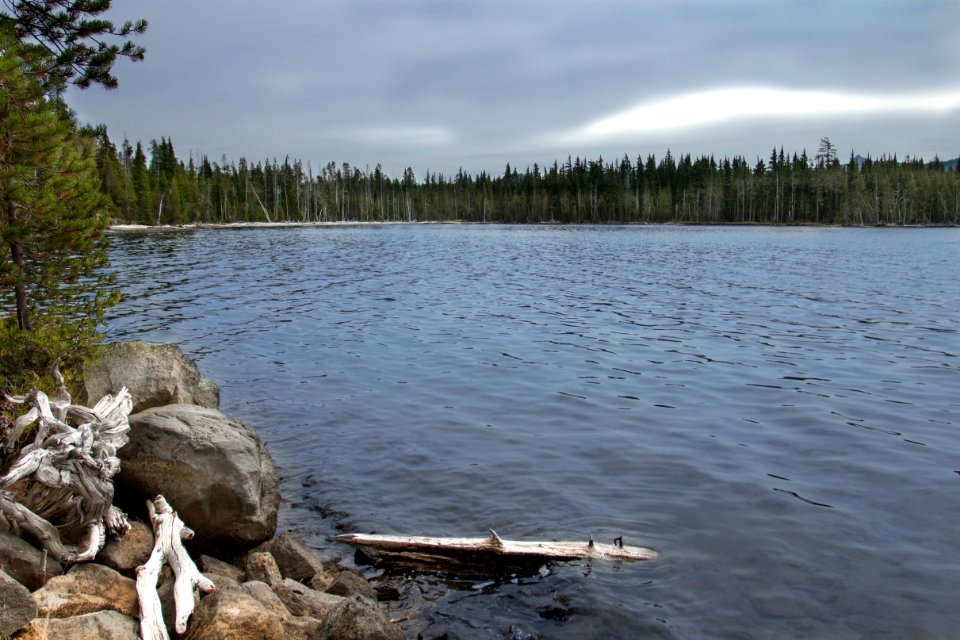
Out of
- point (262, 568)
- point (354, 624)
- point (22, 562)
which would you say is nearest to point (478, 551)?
point (262, 568)

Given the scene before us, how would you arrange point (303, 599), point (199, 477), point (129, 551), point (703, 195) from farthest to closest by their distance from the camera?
point (703, 195) → point (199, 477) → point (129, 551) → point (303, 599)

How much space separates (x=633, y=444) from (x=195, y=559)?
7557 millimetres

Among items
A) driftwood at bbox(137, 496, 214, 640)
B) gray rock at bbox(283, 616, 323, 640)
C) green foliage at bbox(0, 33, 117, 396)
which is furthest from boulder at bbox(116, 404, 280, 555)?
green foliage at bbox(0, 33, 117, 396)

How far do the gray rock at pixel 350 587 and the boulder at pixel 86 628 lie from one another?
2100mm

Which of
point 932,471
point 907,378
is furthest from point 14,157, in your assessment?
point 907,378

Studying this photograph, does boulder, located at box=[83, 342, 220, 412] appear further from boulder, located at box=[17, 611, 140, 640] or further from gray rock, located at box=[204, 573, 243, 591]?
boulder, located at box=[17, 611, 140, 640]

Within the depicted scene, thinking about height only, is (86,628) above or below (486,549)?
above

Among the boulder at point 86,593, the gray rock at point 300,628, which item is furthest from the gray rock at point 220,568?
the gray rock at point 300,628

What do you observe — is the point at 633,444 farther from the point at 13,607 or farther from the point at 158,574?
the point at 13,607

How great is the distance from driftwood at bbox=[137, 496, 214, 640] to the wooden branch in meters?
2.21

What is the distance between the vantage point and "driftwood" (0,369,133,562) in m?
6.51

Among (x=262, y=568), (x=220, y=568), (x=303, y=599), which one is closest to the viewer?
(x=303, y=599)

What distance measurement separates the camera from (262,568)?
7391 millimetres

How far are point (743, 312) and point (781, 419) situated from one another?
14.6 meters
